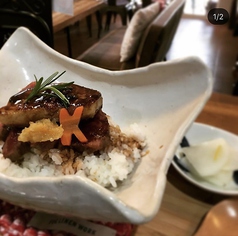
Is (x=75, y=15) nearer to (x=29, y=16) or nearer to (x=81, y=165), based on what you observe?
(x=29, y=16)

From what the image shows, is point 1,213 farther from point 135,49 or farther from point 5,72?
point 135,49

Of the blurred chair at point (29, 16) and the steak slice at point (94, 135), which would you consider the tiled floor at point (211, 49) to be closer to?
the blurred chair at point (29, 16)

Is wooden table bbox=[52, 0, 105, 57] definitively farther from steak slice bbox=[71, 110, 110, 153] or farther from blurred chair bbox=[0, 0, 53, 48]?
steak slice bbox=[71, 110, 110, 153]

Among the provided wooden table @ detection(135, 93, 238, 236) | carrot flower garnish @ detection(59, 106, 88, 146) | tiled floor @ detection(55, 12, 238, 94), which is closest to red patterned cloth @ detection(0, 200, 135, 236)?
wooden table @ detection(135, 93, 238, 236)

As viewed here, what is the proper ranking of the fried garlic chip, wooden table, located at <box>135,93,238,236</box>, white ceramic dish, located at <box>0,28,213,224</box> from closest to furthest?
1. white ceramic dish, located at <box>0,28,213,224</box>
2. the fried garlic chip
3. wooden table, located at <box>135,93,238,236</box>

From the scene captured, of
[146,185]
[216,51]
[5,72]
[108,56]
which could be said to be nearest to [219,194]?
[146,185]

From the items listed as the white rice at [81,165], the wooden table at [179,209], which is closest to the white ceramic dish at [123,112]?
the white rice at [81,165]
